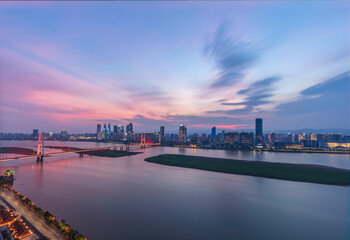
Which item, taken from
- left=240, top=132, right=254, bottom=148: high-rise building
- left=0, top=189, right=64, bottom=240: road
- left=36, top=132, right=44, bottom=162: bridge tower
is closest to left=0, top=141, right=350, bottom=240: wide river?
left=0, top=189, right=64, bottom=240: road

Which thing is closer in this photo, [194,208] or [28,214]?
[28,214]

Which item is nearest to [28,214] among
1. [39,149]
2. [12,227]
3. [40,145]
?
[12,227]

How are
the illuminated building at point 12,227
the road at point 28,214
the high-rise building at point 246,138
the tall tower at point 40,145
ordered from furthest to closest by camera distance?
the high-rise building at point 246,138, the tall tower at point 40,145, the road at point 28,214, the illuminated building at point 12,227

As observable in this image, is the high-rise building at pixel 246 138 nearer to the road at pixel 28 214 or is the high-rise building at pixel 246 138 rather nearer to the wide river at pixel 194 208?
the wide river at pixel 194 208

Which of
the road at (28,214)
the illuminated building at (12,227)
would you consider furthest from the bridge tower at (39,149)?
the illuminated building at (12,227)

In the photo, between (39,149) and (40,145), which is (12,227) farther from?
(40,145)

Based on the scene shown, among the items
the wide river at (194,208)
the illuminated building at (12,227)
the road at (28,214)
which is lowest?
the wide river at (194,208)

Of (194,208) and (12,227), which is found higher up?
(12,227)
